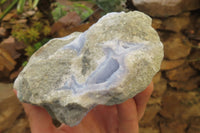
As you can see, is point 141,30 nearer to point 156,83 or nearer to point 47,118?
point 47,118

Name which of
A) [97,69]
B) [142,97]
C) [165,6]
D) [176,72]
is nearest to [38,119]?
[97,69]

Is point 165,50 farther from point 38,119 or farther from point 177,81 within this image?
point 38,119

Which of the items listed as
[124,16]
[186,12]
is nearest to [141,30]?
[124,16]

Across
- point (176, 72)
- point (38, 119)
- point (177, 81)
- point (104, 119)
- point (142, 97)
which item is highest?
point (38, 119)

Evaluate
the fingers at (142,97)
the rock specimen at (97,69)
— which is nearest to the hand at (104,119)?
the fingers at (142,97)

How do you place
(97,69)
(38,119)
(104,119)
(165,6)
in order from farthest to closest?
(165,6) < (104,119) < (38,119) < (97,69)

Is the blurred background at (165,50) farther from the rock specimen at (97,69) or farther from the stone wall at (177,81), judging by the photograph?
the rock specimen at (97,69)
